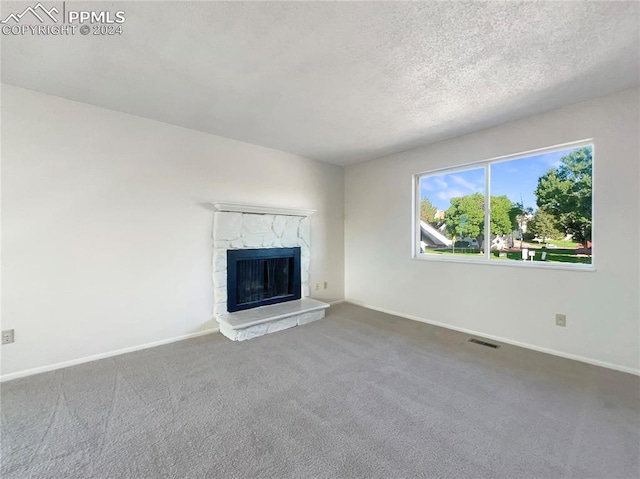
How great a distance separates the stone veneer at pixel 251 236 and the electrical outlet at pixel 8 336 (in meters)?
1.70

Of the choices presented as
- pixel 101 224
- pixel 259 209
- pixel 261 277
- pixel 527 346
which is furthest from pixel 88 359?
pixel 527 346

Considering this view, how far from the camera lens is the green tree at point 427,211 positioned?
12.8 feet

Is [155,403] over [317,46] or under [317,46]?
under

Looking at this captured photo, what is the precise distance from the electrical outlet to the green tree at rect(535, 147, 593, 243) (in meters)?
5.18

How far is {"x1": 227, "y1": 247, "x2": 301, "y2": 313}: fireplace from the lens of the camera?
11.6ft

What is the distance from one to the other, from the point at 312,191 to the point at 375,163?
1130 millimetres

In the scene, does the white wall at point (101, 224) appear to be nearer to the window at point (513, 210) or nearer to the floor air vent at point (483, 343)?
the window at point (513, 210)

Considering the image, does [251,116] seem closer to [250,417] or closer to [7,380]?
[250,417]

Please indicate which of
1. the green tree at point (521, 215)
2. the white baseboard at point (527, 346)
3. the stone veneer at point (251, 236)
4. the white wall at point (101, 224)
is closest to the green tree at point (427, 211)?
the green tree at point (521, 215)

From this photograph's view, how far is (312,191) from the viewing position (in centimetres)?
452

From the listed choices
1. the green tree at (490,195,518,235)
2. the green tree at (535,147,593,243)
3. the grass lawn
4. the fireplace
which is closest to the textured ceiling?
the green tree at (535,147,593,243)

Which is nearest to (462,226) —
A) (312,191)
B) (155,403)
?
(312,191)

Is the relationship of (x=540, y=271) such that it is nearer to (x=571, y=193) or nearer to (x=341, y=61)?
(x=571, y=193)

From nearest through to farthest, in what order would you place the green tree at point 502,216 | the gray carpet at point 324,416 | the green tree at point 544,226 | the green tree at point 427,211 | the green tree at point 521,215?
the gray carpet at point 324,416 < the green tree at point 544,226 < the green tree at point 521,215 < the green tree at point 502,216 < the green tree at point 427,211
